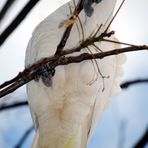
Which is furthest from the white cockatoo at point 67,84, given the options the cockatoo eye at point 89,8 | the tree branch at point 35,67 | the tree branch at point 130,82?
the tree branch at point 130,82

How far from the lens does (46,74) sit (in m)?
0.66

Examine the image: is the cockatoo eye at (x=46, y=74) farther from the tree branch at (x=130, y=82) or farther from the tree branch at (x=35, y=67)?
the tree branch at (x=130, y=82)

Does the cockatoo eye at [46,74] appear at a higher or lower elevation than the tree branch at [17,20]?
lower

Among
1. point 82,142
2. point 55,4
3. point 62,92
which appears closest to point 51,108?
point 62,92

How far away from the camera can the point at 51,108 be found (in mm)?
769

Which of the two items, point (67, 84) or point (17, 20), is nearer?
point (67, 84)

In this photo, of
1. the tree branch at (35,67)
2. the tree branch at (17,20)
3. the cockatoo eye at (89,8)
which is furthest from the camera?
the tree branch at (17,20)

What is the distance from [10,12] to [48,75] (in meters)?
0.39

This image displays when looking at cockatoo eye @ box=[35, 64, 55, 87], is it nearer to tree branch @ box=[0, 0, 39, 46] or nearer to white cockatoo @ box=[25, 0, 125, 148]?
white cockatoo @ box=[25, 0, 125, 148]

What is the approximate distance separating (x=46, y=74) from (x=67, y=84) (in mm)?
115

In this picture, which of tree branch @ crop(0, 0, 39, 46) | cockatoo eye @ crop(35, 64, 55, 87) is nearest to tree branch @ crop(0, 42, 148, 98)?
cockatoo eye @ crop(35, 64, 55, 87)

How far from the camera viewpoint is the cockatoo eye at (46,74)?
2.04 ft

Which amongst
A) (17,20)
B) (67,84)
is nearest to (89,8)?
(67,84)

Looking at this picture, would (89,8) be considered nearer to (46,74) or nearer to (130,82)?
(46,74)
